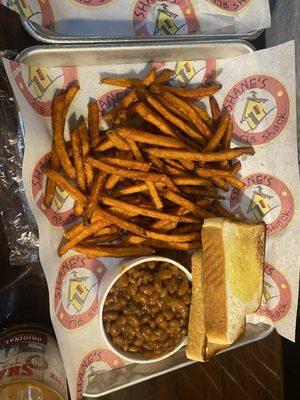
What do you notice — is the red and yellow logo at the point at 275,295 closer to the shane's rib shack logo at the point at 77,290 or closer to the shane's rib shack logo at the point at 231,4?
the shane's rib shack logo at the point at 77,290

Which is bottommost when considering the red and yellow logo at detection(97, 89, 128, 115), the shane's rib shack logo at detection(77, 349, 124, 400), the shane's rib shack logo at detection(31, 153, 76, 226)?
the shane's rib shack logo at detection(77, 349, 124, 400)

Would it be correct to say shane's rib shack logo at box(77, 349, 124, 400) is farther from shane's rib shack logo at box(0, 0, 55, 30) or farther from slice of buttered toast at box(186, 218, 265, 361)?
shane's rib shack logo at box(0, 0, 55, 30)

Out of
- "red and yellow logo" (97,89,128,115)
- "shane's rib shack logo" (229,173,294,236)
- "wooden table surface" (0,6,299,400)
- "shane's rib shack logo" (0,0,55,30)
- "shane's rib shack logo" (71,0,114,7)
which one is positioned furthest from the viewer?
"wooden table surface" (0,6,299,400)

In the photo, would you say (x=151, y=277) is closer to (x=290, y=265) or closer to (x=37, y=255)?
(x=37, y=255)

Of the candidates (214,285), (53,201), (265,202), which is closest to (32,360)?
(53,201)

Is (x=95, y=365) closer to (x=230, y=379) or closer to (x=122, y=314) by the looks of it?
(x=122, y=314)

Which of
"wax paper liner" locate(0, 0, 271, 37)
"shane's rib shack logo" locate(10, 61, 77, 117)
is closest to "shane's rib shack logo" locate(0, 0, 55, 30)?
"wax paper liner" locate(0, 0, 271, 37)

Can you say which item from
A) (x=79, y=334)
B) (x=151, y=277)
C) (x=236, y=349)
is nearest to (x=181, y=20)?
(x=151, y=277)
